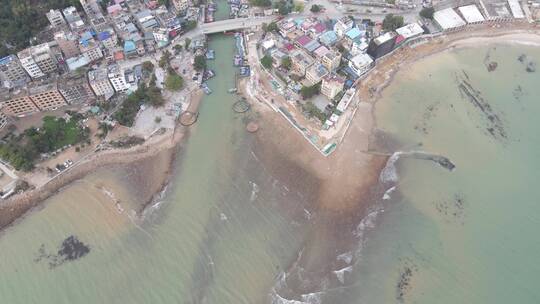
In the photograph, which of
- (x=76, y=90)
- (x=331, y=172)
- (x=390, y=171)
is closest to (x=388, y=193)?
(x=390, y=171)

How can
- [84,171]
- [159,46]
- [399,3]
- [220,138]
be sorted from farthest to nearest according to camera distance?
[399,3] < [159,46] < [220,138] < [84,171]

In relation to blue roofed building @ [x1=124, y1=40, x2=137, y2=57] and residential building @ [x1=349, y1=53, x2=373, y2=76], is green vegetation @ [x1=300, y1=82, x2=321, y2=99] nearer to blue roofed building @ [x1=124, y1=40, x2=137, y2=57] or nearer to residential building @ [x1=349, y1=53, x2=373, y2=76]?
residential building @ [x1=349, y1=53, x2=373, y2=76]

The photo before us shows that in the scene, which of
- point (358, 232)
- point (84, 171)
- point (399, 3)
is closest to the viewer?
point (358, 232)

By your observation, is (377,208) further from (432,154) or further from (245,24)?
(245,24)

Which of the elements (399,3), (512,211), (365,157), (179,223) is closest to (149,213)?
(179,223)

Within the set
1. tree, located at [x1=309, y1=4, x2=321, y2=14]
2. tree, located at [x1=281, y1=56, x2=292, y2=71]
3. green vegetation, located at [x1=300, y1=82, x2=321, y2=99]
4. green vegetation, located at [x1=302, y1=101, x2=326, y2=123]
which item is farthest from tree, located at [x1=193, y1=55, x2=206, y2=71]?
tree, located at [x1=309, y1=4, x2=321, y2=14]

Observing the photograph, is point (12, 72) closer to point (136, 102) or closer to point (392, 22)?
point (136, 102)
